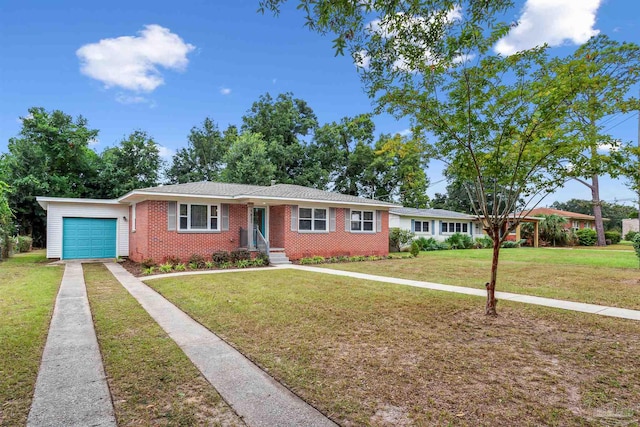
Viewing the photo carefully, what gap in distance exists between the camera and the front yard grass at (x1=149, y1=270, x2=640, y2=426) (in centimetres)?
315

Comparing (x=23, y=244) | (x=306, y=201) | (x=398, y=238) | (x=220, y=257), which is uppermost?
(x=306, y=201)

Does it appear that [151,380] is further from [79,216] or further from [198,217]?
[79,216]

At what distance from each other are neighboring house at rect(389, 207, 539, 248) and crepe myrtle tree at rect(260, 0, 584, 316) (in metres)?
18.0

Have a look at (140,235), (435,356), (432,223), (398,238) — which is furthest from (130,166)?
(435,356)

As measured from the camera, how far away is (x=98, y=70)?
20.6m

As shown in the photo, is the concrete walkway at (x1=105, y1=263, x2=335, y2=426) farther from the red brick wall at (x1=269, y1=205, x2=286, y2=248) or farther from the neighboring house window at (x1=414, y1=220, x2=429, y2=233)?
the neighboring house window at (x1=414, y1=220, x2=429, y2=233)

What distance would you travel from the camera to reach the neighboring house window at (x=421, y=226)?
26.9 m

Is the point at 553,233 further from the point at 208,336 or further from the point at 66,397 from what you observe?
the point at 66,397

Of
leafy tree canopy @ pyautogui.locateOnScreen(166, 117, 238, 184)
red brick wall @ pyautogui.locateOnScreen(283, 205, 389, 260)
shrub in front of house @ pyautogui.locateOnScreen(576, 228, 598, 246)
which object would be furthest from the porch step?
shrub in front of house @ pyautogui.locateOnScreen(576, 228, 598, 246)

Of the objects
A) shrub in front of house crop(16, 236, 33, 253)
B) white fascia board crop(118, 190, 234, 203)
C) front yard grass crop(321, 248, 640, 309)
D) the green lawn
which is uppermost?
white fascia board crop(118, 190, 234, 203)

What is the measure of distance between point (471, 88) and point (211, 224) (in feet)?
40.4

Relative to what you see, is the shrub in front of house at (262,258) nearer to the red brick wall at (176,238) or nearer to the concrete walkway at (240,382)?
the red brick wall at (176,238)

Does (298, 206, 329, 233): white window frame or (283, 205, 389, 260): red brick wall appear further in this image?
(298, 206, 329, 233): white window frame

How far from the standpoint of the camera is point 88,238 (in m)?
17.6
